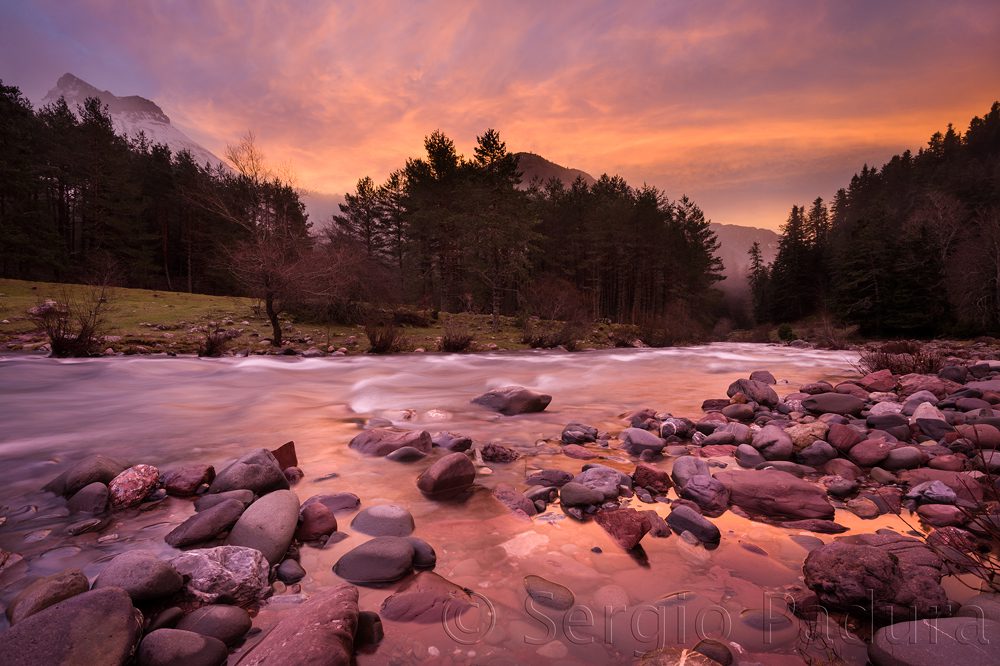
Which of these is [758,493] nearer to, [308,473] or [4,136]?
[308,473]

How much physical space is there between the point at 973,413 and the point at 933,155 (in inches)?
4379

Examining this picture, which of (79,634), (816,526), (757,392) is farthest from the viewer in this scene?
(757,392)

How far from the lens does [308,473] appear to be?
15.3 ft

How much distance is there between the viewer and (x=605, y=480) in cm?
420

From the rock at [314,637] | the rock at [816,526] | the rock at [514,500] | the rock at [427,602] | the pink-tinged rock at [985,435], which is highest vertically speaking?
the rock at [314,637]

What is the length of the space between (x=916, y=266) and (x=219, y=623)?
49.7 metres

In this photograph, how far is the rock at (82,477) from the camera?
3.90 metres

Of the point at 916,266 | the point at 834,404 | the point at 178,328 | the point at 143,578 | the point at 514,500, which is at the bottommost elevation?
the point at 514,500

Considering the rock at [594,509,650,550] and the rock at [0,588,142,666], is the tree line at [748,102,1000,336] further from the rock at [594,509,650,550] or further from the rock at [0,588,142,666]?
the rock at [0,588,142,666]

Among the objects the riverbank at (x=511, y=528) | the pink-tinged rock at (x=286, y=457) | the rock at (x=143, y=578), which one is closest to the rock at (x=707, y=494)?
the riverbank at (x=511, y=528)

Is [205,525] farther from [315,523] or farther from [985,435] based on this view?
[985,435]

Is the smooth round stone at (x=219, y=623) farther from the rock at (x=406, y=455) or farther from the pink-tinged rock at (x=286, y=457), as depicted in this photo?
the rock at (x=406, y=455)

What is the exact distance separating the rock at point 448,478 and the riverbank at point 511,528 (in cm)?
2

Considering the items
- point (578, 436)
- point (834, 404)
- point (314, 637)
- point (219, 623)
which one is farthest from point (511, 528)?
point (834, 404)
